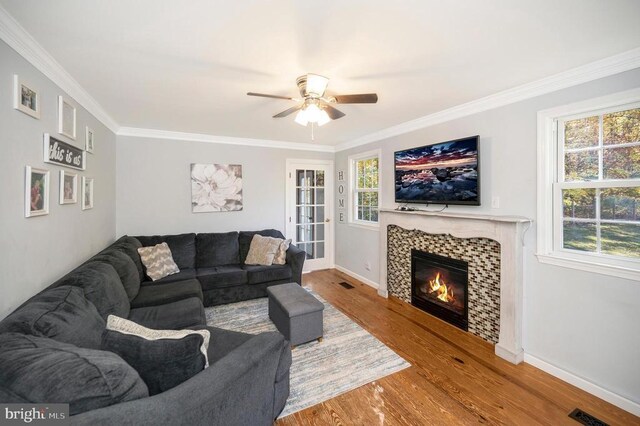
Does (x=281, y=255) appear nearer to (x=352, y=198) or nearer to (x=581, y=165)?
(x=352, y=198)

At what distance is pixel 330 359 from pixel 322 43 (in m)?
2.49

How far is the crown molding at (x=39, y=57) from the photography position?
1508mm

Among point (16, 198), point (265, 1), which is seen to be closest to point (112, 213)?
point (16, 198)

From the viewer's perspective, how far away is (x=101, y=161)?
3.15m

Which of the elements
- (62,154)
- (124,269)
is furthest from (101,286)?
(62,154)

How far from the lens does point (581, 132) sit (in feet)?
7.09

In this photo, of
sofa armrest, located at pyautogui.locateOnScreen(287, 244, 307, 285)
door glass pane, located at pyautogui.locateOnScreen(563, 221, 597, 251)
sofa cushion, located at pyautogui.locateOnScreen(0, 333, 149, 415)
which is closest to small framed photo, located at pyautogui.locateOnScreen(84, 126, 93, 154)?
sofa cushion, located at pyautogui.locateOnScreen(0, 333, 149, 415)

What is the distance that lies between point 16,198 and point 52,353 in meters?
1.18

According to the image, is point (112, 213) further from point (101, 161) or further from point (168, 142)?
point (168, 142)

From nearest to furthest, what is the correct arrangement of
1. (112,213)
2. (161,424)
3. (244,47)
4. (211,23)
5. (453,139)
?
(161,424) < (211,23) < (244,47) < (453,139) < (112,213)

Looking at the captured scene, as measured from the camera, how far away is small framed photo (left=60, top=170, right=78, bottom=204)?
213 centimetres

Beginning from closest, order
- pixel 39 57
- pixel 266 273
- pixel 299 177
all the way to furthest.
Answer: pixel 39 57, pixel 266 273, pixel 299 177

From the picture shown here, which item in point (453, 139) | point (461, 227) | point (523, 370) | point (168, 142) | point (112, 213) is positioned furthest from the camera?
point (168, 142)

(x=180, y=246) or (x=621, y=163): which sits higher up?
(x=621, y=163)
